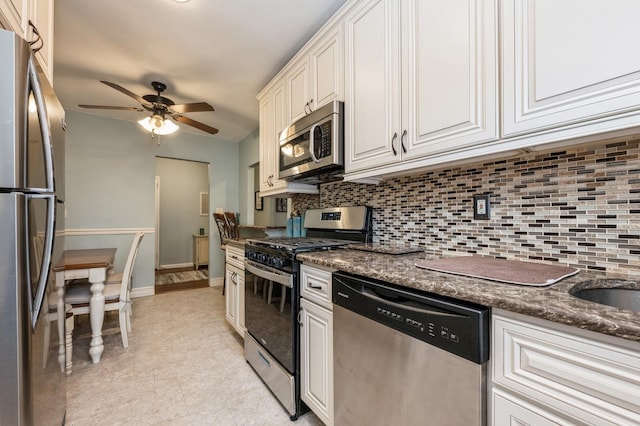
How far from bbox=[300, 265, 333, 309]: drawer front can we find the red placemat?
1.45ft

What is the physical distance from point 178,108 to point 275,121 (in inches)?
39.6

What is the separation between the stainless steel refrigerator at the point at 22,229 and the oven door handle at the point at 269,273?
99 cm

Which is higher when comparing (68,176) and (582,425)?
(68,176)

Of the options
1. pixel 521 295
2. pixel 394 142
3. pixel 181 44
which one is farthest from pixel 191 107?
pixel 521 295

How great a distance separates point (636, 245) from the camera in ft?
3.06

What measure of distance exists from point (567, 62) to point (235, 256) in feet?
7.63

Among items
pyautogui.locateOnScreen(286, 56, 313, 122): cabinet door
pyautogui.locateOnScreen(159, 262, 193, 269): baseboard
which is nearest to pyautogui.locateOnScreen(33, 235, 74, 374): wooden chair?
pyautogui.locateOnScreen(286, 56, 313, 122): cabinet door

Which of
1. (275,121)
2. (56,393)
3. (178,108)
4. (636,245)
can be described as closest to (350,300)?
(636,245)

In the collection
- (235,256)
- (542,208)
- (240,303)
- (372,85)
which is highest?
(372,85)

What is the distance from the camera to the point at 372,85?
4.85ft

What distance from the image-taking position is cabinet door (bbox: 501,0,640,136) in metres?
0.75

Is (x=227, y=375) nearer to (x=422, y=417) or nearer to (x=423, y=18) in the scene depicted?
(x=422, y=417)

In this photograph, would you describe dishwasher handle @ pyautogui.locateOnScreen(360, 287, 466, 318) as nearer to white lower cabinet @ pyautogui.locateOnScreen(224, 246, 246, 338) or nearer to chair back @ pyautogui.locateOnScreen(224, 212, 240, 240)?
white lower cabinet @ pyautogui.locateOnScreen(224, 246, 246, 338)

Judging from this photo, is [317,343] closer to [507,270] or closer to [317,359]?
[317,359]
